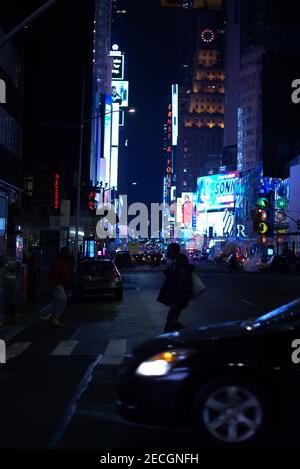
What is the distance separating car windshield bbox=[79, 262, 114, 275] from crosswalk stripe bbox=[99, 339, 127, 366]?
10.6 meters

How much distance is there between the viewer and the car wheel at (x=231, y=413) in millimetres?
5621

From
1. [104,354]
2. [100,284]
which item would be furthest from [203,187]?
[104,354]

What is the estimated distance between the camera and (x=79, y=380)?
9242 mm

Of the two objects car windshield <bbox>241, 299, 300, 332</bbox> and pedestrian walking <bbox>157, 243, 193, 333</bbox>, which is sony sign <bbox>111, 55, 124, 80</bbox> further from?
car windshield <bbox>241, 299, 300, 332</bbox>

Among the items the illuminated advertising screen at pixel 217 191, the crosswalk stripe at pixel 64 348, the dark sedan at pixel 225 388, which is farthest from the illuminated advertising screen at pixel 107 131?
the dark sedan at pixel 225 388

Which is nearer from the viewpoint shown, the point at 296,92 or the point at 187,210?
the point at 296,92

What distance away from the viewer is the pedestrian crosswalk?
37.4 ft

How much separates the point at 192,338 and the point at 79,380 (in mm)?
3496

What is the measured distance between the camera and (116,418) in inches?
277

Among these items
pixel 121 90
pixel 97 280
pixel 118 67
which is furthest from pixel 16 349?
pixel 121 90

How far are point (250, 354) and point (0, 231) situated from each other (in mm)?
22987

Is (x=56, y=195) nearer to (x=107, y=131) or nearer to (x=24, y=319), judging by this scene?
(x=24, y=319)

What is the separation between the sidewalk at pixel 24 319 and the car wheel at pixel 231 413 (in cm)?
861

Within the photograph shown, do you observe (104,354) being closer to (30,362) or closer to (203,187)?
(30,362)
